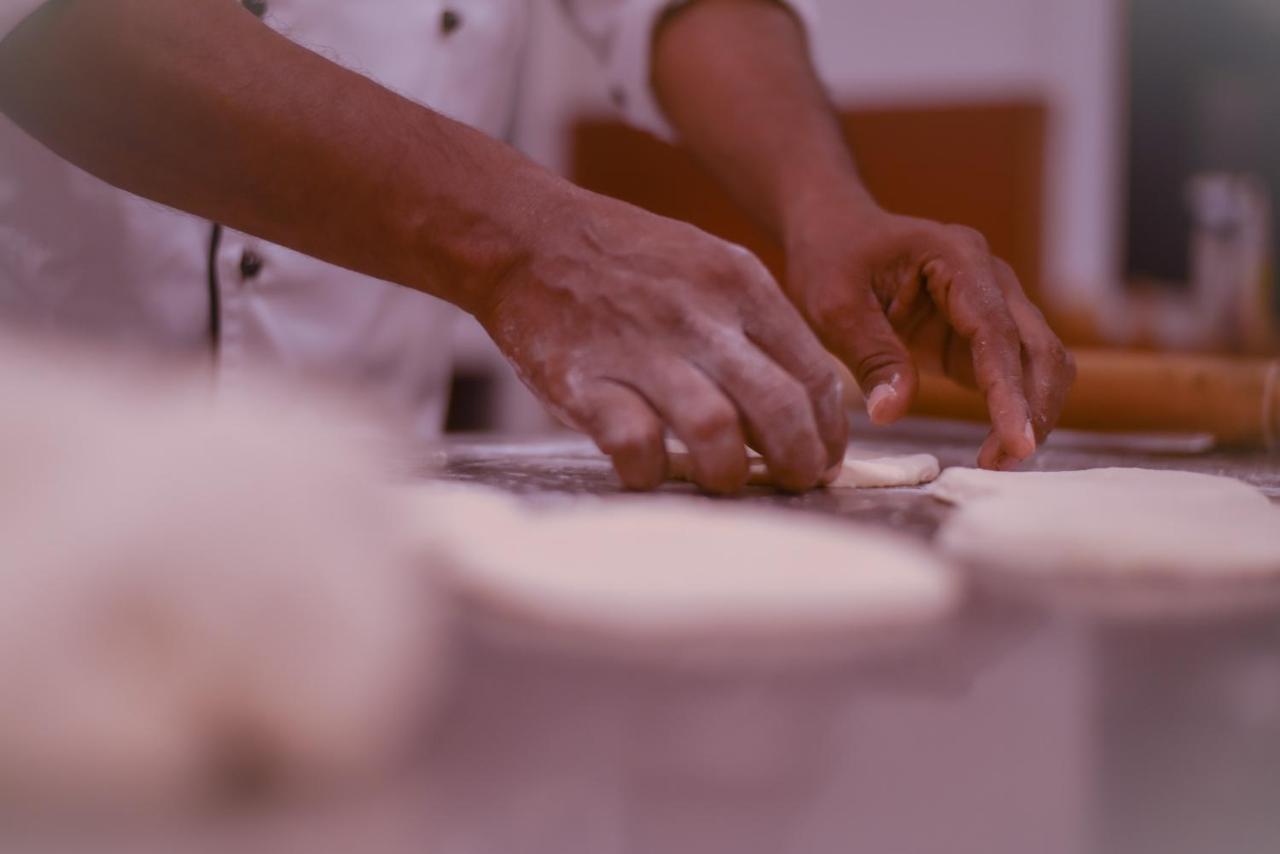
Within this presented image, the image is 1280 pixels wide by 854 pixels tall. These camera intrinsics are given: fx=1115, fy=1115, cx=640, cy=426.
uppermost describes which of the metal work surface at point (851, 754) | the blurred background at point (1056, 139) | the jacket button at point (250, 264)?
the blurred background at point (1056, 139)

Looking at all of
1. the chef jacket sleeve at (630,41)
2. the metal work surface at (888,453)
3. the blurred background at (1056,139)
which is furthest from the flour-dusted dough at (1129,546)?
the blurred background at (1056,139)

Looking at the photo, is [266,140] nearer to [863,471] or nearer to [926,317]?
[863,471]

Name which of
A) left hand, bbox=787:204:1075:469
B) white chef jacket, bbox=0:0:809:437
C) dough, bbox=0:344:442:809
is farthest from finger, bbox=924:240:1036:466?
dough, bbox=0:344:442:809

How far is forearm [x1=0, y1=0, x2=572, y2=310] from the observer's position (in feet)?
2.15

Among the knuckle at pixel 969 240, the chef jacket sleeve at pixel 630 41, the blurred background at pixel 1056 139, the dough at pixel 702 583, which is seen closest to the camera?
the dough at pixel 702 583

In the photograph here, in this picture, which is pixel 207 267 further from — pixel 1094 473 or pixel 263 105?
pixel 1094 473

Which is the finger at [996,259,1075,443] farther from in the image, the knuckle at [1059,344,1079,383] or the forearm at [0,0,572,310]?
the forearm at [0,0,572,310]

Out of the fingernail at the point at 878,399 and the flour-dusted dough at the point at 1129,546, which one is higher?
the fingernail at the point at 878,399

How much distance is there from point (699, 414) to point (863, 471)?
0.18m

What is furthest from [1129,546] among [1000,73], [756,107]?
→ [1000,73]

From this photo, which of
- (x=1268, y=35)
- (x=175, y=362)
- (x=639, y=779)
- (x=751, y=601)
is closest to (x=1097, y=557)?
(x=751, y=601)

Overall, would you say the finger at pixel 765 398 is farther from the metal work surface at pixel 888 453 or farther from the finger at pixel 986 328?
the finger at pixel 986 328

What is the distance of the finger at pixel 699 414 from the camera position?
2.02ft

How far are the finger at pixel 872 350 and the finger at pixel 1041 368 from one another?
0.09 m
